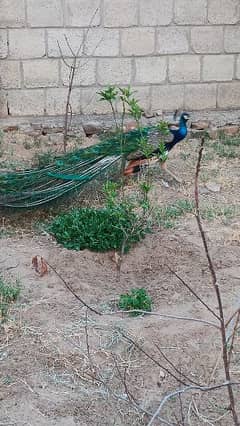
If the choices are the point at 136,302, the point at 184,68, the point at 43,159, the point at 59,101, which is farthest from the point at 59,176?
the point at 184,68

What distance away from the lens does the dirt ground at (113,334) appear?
3.53 meters

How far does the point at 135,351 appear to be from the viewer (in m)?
3.96

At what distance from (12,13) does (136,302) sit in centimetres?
399

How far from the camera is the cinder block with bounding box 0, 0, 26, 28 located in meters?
7.25

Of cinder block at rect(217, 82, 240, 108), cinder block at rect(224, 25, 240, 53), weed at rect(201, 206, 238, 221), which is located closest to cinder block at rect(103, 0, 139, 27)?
cinder block at rect(224, 25, 240, 53)

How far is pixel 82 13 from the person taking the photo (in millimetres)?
7340

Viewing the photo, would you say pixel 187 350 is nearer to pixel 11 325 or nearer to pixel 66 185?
pixel 11 325

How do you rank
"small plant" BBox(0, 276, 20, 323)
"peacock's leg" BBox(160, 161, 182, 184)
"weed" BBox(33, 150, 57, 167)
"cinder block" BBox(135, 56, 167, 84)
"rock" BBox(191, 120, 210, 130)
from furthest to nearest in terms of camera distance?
1. "rock" BBox(191, 120, 210, 130)
2. "cinder block" BBox(135, 56, 167, 84)
3. "peacock's leg" BBox(160, 161, 182, 184)
4. "weed" BBox(33, 150, 57, 167)
5. "small plant" BBox(0, 276, 20, 323)

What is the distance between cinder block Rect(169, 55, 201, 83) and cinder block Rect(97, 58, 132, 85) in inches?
17.1

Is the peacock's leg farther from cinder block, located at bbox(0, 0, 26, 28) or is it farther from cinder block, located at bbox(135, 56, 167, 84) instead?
cinder block, located at bbox(0, 0, 26, 28)

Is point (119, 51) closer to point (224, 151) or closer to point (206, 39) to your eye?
point (206, 39)

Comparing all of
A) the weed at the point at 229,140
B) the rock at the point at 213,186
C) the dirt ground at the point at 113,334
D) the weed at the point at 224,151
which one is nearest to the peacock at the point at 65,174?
the dirt ground at the point at 113,334

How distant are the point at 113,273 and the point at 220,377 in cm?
128

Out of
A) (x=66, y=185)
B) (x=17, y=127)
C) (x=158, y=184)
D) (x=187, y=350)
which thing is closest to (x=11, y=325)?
(x=187, y=350)
